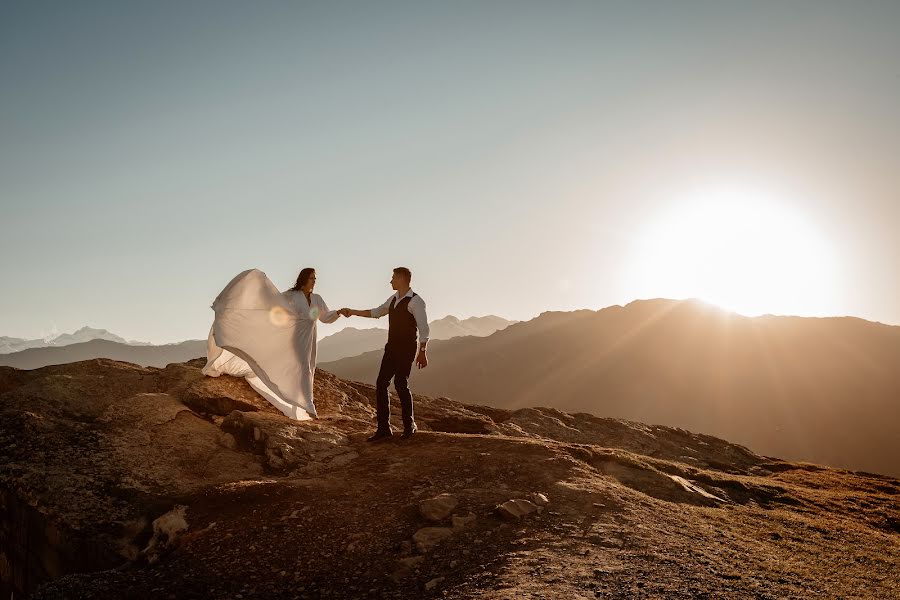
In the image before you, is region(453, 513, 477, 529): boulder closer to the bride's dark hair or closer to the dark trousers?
the dark trousers

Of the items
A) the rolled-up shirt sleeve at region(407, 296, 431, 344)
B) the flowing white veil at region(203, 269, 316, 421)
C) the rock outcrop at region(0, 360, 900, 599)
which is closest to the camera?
the rock outcrop at region(0, 360, 900, 599)

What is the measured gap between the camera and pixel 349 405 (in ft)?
44.1

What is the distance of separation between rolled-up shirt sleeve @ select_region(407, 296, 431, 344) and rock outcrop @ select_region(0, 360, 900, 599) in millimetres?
2000

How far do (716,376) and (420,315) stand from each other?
9904 centimetres

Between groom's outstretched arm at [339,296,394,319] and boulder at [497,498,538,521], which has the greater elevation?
groom's outstretched arm at [339,296,394,319]

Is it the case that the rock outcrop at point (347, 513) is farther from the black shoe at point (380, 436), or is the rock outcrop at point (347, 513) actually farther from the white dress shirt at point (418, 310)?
the white dress shirt at point (418, 310)

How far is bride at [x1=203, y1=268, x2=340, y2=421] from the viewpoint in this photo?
404 inches

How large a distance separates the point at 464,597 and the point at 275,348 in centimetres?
755

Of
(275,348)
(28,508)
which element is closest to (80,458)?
(28,508)

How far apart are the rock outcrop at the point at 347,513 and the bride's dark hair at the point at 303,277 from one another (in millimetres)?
2680

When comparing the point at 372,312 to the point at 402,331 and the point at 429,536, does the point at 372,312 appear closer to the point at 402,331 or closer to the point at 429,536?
the point at 402,331

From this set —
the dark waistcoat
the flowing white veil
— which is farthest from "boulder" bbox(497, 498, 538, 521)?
the flowing white veil

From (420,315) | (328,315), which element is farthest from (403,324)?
(328,315)

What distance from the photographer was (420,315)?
8594 mm
